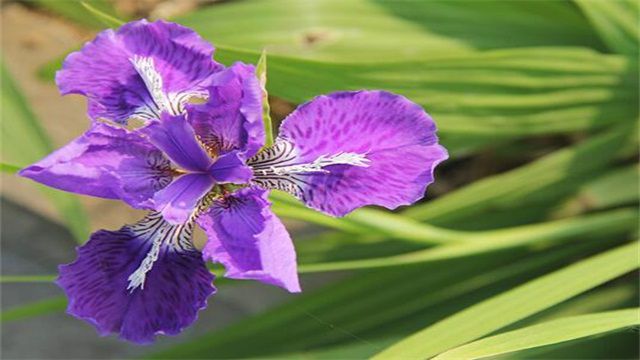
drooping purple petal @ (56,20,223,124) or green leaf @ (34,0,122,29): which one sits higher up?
drooping purple petal @ (56,20,223,124)

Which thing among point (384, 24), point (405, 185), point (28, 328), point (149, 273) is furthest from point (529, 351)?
point (28, 328)

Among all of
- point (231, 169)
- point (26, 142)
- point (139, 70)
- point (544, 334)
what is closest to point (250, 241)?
point (231, 169)

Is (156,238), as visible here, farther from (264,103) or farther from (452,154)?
(452,154)

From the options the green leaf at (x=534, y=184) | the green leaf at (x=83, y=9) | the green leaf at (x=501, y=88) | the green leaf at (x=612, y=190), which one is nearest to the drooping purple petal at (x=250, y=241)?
the green leaf at (x=501, y=88)

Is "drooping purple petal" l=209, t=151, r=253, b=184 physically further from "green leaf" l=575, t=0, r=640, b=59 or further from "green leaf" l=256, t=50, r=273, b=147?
"green leaf" l=575, t=0, r=640, b=59

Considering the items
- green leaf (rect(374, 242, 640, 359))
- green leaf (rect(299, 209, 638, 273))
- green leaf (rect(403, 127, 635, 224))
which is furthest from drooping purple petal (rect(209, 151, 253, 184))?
green leaf (rect(403, 127, 635, 224))

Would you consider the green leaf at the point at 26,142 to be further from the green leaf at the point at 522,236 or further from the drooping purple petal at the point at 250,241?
the drooping purple petal at the point at 250,241
